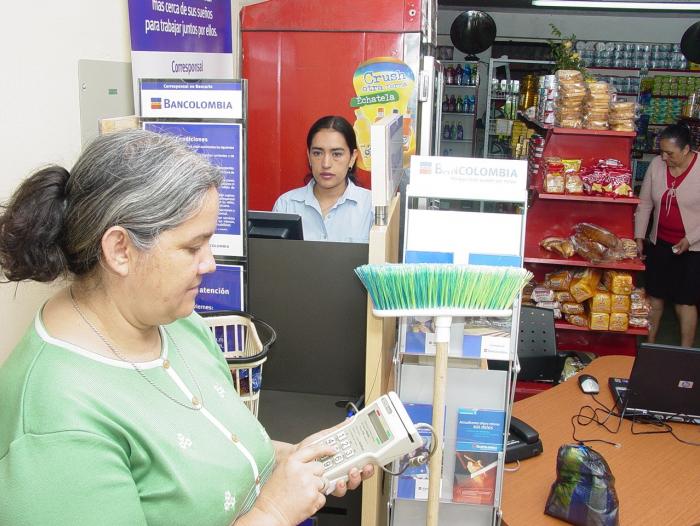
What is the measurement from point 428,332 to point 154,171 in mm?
876

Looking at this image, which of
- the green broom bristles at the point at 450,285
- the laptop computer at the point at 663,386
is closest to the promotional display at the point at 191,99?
the green broom bristles at the point at 450,285

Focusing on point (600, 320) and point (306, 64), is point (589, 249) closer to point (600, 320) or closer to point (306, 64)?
point (600, 320)

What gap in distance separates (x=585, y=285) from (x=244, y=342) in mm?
2986

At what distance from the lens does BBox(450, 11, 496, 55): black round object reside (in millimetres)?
7992

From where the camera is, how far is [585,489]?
1811 mm

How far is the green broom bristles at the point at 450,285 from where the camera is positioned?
1564 mm

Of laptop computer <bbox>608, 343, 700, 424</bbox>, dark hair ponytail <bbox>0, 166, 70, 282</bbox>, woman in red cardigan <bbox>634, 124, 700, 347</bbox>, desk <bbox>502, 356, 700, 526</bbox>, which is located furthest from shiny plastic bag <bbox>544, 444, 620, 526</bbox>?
woman in red cardigan <bbox>634, 124, 700, 347</bbox>

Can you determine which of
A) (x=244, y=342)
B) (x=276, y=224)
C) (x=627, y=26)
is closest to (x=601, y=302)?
(x=276, y=224)

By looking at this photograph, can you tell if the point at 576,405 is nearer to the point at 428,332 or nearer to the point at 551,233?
the point at 428,332

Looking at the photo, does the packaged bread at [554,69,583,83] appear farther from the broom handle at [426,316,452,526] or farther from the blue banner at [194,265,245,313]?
the broom handle at [426,316,452,526]

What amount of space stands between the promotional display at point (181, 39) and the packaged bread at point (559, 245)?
2489mm

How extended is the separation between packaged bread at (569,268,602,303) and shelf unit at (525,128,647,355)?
0.06m

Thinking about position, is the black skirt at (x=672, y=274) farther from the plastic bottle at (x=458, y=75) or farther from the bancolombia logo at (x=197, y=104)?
the plastic bottle at (x=458, y=75)

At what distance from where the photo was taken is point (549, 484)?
6.95 feet
